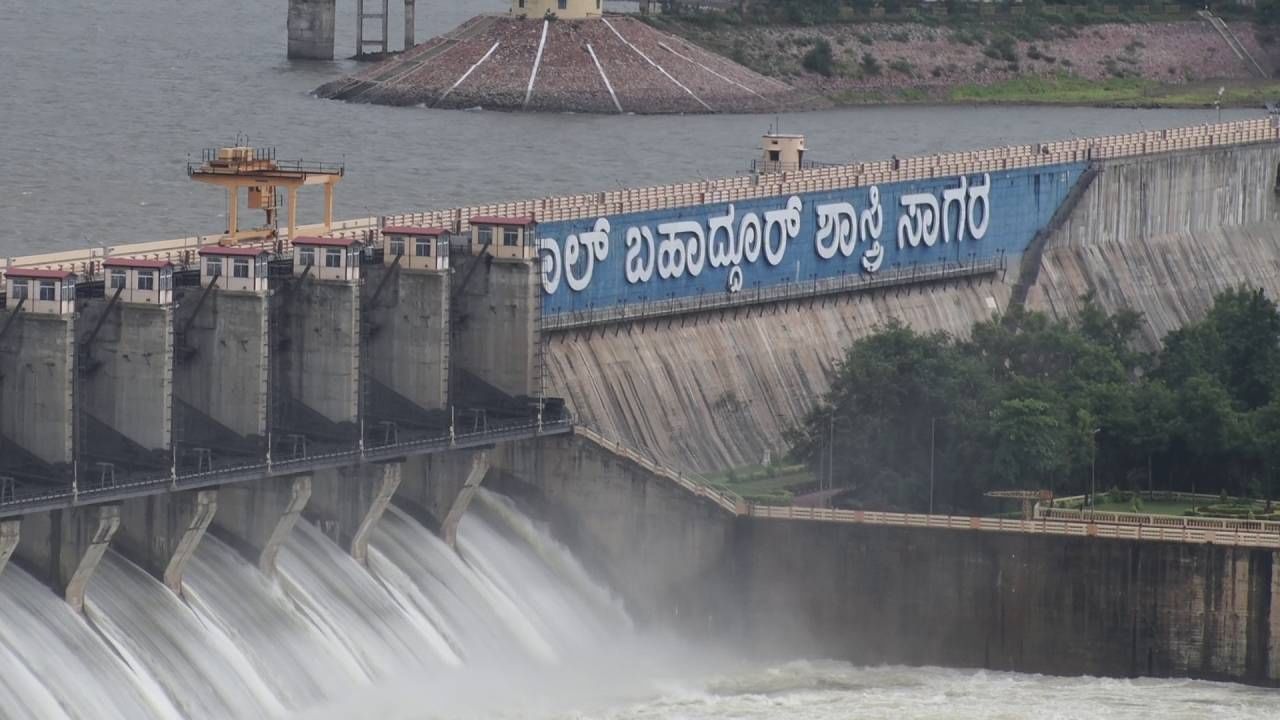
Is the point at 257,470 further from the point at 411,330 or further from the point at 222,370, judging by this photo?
the point at 411,330

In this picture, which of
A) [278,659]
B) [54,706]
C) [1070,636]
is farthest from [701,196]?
[54,706]

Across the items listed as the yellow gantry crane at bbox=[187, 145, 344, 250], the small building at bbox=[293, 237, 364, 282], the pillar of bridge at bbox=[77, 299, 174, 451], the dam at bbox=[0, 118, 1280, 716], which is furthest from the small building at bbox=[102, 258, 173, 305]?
the yellow gantry crane at bbox=[187, 145, 344, 250]

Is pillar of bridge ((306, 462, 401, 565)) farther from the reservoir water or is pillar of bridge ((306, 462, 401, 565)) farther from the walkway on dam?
the walkway on dam

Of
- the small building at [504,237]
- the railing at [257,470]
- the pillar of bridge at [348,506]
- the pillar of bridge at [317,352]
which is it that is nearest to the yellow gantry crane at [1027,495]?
the railing at [257,470]

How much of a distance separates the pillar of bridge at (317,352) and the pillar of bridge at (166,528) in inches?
290

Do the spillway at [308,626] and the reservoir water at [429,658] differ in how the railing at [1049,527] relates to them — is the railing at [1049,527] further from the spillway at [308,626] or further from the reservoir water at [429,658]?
the spillway at [308,626]

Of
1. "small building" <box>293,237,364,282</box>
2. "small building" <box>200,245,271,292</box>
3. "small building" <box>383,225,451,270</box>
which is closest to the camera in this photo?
"small building" <box>200,245,271,292</box>

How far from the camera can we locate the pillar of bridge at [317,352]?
104m

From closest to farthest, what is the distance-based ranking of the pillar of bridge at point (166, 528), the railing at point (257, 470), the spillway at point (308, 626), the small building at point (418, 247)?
the spillway at point (308, 626) < the railing at point (257, 470) < the pillar of bridge at point (166, 528) < the small building at point (418, 247)

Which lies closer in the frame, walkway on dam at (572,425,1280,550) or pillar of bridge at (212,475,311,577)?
pillar of bridge at (212,475,311,577)

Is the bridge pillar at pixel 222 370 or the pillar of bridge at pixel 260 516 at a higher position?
the bridge pillar at pixel 222 370

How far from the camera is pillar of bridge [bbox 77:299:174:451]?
9675cm

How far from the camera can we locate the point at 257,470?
98875 millimetres

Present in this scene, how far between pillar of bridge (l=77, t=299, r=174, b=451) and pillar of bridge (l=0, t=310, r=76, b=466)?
1.78m
